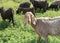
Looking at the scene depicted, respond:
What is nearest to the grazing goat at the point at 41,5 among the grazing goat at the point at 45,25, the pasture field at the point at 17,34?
the pasture field at the point at 17,34

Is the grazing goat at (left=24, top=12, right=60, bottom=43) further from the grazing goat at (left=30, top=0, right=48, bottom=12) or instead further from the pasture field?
the grazing goat at (left=30, top=0, right=48, bottom=12)

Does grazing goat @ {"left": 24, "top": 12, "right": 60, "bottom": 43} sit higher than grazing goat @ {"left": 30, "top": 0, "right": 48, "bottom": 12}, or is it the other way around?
grazing goat @ {"left": 24, "top": 12, "right": 60, "bottom": 43}

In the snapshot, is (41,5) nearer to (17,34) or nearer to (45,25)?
(17,34)

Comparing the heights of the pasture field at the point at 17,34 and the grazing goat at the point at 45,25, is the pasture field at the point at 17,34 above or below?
below

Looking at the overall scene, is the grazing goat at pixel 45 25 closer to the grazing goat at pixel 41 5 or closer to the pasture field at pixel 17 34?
the pasture field at pixel 17 34

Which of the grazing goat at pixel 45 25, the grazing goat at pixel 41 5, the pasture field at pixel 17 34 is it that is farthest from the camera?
the grazing goat at pixel 41 5

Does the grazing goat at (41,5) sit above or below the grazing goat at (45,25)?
below

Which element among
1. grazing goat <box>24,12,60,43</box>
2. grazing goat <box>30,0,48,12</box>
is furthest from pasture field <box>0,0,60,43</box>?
grazing goat <box>30,0,48,12</box>

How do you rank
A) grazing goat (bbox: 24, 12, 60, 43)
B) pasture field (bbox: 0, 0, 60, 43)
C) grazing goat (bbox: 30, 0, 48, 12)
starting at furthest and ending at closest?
grazing goat (bbox: 30, 0, 48, 12) → pasture field (bbox: 0, 0, 60, 43) → grazing goat (bbox: 24, 12, 60, 43)

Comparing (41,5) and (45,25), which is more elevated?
(45,25)

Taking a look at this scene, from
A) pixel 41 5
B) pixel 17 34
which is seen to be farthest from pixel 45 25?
pixel 41 5

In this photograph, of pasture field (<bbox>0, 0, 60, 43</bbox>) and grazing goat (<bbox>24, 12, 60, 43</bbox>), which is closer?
grazing goat (<bbox>24, 12, 60, 43</bbox>)

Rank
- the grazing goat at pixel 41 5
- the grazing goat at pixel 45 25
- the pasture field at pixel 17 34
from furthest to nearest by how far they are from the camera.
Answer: the grazing goat at pixel 41 5 < the pasture field at pixel 17 34 < the grazing goat at pixel 45 25

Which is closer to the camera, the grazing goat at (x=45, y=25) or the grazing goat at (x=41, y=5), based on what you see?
the grazing goat at (x=45, y=25)
